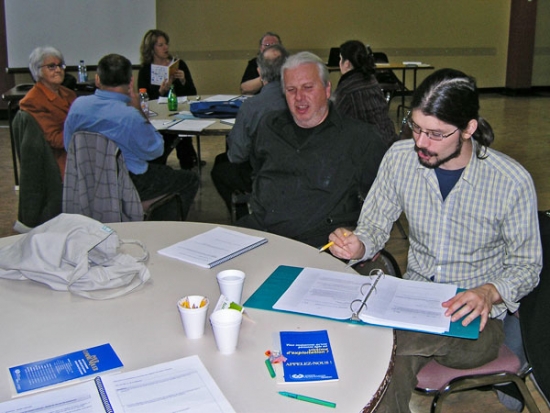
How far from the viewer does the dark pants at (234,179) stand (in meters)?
4.06

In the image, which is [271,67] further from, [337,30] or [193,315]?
[337,30]

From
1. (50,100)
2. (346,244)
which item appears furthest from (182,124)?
(346,244)

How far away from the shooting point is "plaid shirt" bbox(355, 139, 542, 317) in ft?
6.16

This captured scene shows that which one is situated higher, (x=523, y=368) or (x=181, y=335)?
(x=181, y=335)

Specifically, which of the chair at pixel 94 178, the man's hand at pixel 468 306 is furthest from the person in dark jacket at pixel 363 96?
the man's hand at pixel 468 306

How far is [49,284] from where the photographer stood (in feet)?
5.75

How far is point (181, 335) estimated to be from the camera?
59.5 inches

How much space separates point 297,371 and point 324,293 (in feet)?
1.32

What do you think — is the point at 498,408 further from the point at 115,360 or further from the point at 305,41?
the point at 305,41

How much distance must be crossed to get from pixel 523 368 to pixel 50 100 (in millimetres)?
3453

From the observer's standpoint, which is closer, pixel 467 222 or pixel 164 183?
pixel 467 222

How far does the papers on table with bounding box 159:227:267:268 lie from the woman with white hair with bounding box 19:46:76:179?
78.4 inches

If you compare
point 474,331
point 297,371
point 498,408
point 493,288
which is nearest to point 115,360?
point 297,371

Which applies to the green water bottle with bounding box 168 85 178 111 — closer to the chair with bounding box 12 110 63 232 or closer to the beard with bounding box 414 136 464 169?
the chair with bounding box 12 110 63 232
